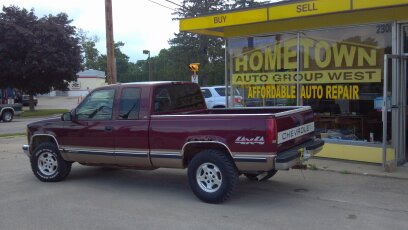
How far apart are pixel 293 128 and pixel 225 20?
4.99 meters

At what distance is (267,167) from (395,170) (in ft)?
12.3

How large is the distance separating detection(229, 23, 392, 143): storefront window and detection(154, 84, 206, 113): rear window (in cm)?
340

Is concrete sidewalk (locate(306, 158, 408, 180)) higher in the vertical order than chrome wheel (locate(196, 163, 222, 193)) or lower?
lower

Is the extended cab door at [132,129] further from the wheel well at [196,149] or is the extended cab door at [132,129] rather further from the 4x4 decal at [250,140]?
the 4x4 decal at [250,140]

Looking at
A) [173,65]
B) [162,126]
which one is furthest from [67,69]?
[162,126]

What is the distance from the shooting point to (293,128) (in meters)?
7.11

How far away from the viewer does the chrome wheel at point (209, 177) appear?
706 cm

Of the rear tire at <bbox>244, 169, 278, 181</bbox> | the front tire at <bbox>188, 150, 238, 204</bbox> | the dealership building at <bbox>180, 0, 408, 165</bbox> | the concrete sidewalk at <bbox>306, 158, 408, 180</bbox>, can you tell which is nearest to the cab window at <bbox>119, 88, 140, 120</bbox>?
the front tire at <bbox>188, 150, 238, 204</bbox>

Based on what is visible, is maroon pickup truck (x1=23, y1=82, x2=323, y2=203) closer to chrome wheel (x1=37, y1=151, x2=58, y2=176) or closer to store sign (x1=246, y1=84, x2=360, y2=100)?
chrome wheel (x1=37, y1=151, x2=58, y2=176)

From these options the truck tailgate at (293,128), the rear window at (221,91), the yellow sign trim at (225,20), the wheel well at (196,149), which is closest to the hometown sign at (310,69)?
the yellow sign trim at (225,20)

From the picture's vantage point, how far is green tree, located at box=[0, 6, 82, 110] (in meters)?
33.2

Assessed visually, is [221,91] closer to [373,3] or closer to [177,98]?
[373,3]

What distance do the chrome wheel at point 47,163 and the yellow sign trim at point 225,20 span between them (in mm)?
4984

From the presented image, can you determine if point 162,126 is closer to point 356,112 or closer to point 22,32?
point 356,112
